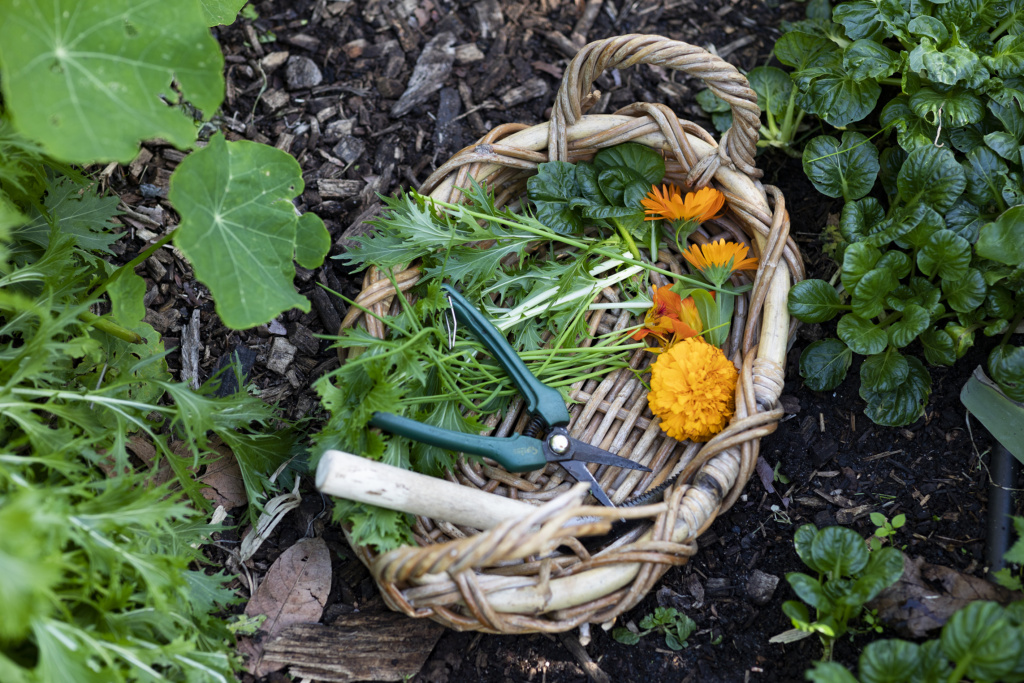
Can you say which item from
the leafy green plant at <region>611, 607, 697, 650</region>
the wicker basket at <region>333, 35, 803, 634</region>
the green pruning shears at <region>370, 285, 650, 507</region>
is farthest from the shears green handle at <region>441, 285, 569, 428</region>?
the leafy green plant at <region>611, 607, 697, 650</region>

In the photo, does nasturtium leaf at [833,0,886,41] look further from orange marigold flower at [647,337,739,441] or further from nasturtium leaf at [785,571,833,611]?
nasturtium leaf at [785,571,833,611]

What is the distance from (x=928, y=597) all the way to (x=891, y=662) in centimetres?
27

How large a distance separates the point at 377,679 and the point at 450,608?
28 centimetres

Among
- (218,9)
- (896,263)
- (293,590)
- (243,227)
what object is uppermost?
(218,9)

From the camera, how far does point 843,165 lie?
206 centimetres

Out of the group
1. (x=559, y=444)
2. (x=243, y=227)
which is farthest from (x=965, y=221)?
(x=243, y=227)

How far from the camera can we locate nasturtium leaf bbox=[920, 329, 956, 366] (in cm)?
186

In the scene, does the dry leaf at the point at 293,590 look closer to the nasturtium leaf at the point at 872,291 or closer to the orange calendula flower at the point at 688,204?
the orange calendula flower at the point at 688,204

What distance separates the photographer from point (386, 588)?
5.11 ft

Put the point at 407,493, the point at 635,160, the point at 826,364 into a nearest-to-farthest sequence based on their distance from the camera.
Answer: the point at 407,493 → the point at 826,364 → the point at 635,160

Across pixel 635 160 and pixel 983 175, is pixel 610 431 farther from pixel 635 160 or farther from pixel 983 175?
pixel 983 175

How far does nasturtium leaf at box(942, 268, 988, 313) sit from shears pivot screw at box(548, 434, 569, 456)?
3.54 ft

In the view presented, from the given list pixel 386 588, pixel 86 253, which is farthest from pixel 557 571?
pixel 86 253

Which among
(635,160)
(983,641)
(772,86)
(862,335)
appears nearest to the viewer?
(983,641)
